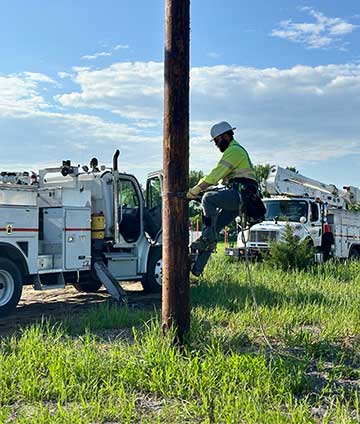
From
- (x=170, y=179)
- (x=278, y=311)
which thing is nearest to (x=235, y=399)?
(x=170, y=179)

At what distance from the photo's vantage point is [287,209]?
17.4 m

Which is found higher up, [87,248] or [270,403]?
[87,248]

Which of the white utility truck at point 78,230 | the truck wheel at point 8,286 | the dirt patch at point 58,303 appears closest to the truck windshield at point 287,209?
the dirt patch at point 58,303

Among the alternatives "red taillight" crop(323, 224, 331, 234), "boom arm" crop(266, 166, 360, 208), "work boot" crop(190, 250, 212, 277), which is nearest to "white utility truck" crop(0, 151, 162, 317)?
"work boot" crop(190, 250, 212, 277)

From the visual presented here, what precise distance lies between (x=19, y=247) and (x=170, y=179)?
4620 millimetres

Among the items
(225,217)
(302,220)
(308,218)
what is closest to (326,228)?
(308,218)

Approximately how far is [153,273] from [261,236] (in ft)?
17.8

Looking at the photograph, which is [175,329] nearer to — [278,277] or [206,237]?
[206,237]

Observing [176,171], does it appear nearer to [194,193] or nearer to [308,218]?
[194,193]

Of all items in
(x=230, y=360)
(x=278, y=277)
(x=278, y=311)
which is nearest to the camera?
(x=230, y=360)

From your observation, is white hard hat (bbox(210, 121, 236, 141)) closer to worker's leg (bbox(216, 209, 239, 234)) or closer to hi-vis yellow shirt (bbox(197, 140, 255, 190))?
hi-vis yellow shirt (bbox(197, 140, 255, 190))

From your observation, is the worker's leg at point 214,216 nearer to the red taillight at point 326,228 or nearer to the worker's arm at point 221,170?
the worker's arm at point 221,170

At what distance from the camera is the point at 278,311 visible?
8039 millimetres

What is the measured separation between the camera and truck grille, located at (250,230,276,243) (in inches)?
649
